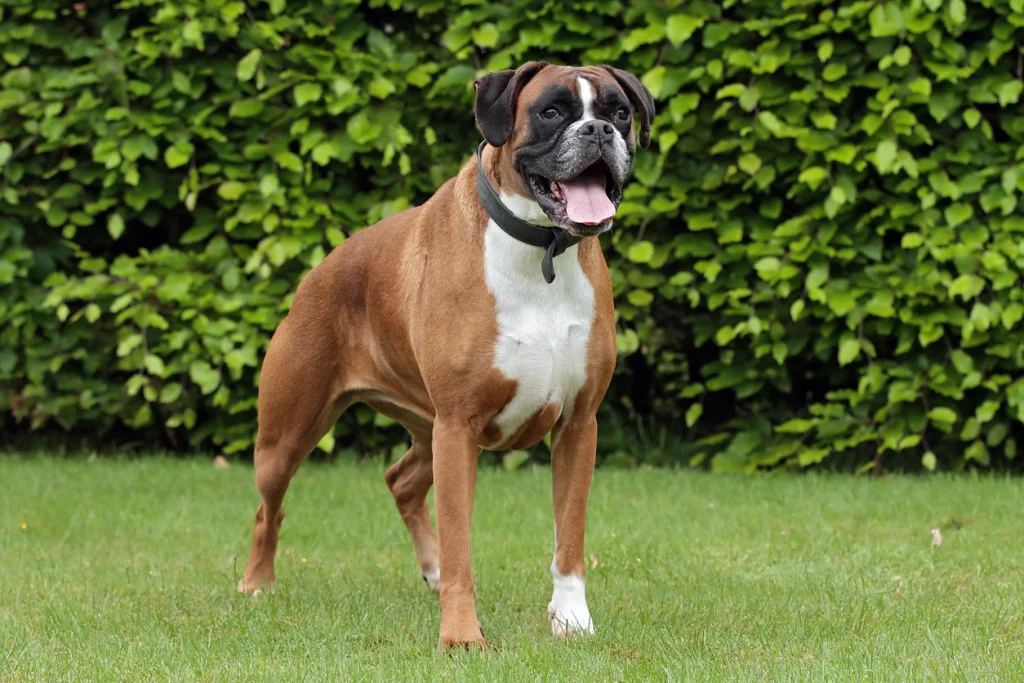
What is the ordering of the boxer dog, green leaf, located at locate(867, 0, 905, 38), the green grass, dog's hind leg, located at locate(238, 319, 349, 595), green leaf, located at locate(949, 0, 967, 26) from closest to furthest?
the green grass → the boxer dog → dog's hind leg, located at locate(238, 319, 349, 595) → green leaf, located at locate(949, 0, 967, 26) → green leaf, located at locate(867, 0, 905, 38)

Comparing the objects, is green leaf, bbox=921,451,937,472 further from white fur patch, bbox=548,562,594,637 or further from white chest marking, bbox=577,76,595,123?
white chest marking, bbox=577,76,595,123

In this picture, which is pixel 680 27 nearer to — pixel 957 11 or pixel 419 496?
pixel 957 11

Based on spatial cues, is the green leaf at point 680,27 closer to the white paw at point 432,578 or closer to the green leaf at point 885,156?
the green leaf at point 885,156

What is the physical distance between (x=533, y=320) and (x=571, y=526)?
0.69m

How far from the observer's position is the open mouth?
3824 millimetres

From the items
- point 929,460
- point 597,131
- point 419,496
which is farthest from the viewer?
point 929,460

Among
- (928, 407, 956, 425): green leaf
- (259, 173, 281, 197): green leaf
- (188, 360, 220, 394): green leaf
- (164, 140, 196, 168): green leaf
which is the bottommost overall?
(188, 360, 220, 394): green leaf

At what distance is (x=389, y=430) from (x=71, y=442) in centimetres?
216

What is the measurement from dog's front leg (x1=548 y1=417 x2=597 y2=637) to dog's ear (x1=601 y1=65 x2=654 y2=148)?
0.92 m

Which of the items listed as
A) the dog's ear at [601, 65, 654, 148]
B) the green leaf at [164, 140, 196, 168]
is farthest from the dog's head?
the green leaf at [164, 140, 196, 168]

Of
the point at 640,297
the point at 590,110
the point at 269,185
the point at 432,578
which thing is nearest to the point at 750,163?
the point at 640,297

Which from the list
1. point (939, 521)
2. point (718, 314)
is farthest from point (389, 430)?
point (939, 521)

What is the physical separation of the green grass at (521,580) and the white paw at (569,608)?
0.09 metres

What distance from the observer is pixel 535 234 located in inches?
158
